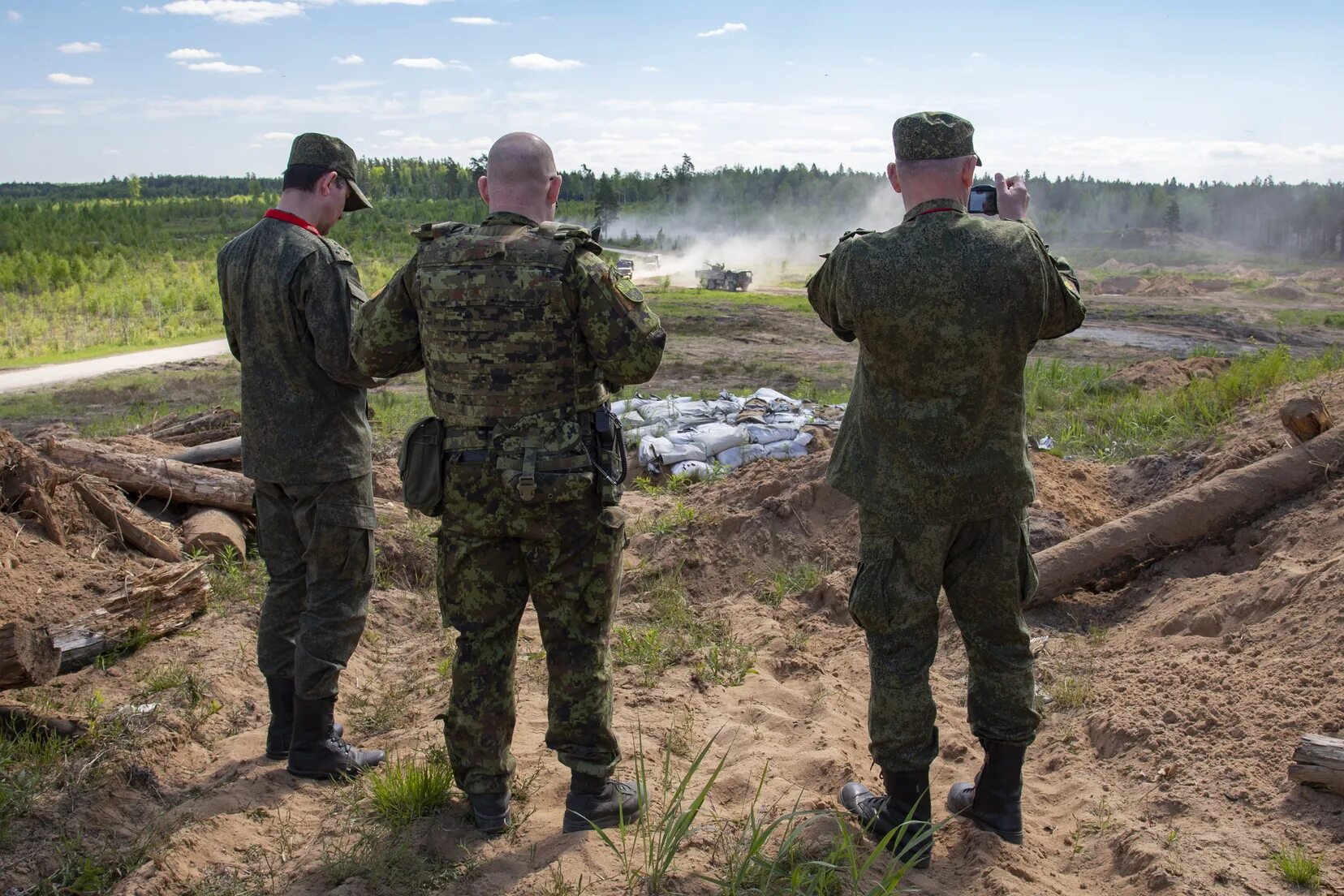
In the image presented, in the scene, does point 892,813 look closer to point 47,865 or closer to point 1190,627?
point 1190,627

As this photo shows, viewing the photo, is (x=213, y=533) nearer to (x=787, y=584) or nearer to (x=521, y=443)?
(x=787, y=584)

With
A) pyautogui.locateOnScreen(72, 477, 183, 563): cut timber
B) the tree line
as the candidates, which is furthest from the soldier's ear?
the tree line

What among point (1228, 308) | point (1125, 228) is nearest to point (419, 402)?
point (1228, 308)

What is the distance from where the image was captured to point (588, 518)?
2.86 m

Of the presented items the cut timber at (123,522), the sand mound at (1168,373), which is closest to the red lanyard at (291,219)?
the cut timber at (123,522)

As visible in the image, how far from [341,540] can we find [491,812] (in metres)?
1.06

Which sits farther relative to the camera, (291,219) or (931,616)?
(291,219)

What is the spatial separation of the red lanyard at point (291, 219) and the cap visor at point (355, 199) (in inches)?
10.0

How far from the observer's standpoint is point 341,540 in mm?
3354

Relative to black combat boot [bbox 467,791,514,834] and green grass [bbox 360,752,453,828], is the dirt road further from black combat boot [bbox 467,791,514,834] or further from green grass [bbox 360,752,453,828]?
black combat boot [bbox 467,791,514,834]

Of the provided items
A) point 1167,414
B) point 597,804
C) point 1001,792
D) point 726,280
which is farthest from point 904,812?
point 726,280

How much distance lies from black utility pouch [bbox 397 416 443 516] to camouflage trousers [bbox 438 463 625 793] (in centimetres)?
4

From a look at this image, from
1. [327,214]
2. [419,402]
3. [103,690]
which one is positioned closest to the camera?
[327,214]

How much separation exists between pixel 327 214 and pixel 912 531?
2.27 metres
